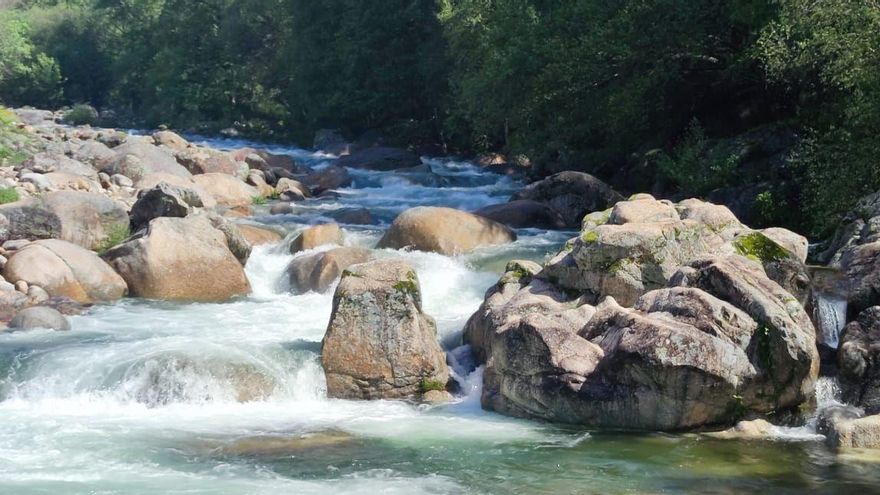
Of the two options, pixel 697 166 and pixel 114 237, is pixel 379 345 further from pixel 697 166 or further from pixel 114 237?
pixel 697 166

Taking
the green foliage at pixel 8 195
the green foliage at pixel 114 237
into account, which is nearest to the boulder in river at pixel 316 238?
the green foliage at pixel 114 237

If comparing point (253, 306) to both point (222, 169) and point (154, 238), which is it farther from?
point (222, 169)

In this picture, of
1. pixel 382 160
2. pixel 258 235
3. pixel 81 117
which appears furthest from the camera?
pixel 81 117

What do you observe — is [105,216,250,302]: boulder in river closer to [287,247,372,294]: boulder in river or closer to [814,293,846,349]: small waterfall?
[287,247,372,294]: boulder in river

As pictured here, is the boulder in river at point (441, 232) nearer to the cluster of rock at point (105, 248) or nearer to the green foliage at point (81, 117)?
the cluster of rock at point (105, 248)

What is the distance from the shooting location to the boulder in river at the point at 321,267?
18.8 m

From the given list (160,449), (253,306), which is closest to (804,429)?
(160,449)

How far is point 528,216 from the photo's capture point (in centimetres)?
2395

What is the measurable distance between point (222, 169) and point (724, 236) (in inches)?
Result: 778

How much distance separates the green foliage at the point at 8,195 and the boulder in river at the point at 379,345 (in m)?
11.7

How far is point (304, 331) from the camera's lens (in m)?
16.2

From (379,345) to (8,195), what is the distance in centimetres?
1272

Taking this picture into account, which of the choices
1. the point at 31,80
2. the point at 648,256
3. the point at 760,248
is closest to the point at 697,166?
the point at 760,248

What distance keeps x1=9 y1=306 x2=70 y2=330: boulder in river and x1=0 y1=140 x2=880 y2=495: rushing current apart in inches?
13.0
